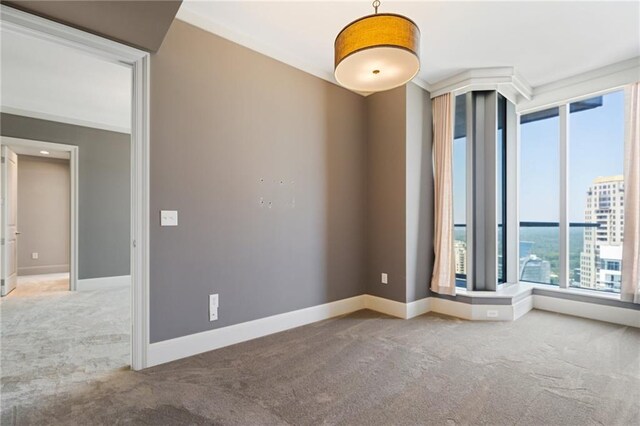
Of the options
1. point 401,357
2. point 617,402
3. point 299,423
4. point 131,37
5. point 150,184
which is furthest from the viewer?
point 401,357

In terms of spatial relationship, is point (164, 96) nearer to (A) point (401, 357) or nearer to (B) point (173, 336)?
(B) point (173, 336)

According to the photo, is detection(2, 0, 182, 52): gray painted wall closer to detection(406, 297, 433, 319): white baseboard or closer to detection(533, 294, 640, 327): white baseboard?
detection(406, 297, 433, 319): white baseboard

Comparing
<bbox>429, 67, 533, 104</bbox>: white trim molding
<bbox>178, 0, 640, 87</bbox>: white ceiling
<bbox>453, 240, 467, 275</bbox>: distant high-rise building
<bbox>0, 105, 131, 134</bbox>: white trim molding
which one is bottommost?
<bbox>453, 240, 467, 275</bbox>: distant high-rise building

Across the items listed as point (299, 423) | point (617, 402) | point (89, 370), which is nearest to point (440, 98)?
point (617, 402)

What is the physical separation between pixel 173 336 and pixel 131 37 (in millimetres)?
2261

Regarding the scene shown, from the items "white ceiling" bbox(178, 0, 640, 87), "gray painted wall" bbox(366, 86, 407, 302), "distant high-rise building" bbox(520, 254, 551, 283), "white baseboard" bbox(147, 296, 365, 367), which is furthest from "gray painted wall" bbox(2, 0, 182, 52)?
"distant high-rise building" bbox(520, 254, 551, 283)

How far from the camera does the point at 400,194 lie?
3840 millimetres

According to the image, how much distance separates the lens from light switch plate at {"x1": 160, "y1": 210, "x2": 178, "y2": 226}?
101 inches

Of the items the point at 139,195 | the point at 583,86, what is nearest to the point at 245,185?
the point at 139,195

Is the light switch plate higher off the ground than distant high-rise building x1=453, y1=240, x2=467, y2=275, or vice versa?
the light switch plate

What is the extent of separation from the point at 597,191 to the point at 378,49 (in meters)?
3.62

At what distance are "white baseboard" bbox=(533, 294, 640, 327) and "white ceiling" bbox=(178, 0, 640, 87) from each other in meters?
2.68

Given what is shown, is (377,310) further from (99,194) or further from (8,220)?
(8,220)

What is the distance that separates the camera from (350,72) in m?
2.15
